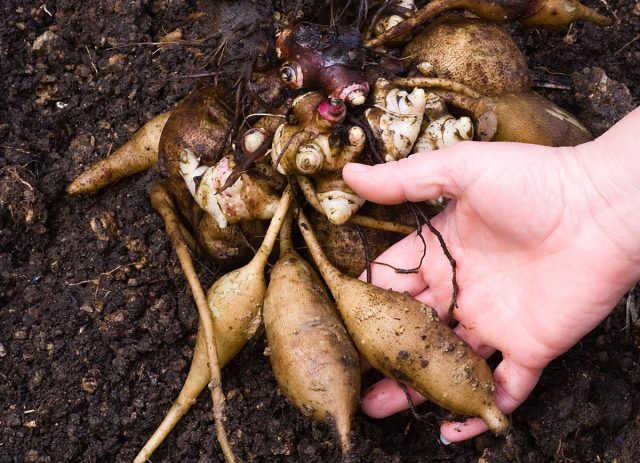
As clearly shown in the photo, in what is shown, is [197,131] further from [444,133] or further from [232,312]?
[444,133]

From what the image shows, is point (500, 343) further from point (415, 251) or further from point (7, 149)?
point (7, 149)

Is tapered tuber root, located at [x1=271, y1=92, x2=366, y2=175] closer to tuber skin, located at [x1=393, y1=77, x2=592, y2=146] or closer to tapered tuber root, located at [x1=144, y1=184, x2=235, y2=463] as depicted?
tuber skin, located at [x1=393, y1=77, x2=592, y2=146]

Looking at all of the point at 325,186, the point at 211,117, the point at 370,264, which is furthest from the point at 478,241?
the point at 211,117

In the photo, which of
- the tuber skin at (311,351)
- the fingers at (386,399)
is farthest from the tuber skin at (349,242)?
the fingers at (386,399)

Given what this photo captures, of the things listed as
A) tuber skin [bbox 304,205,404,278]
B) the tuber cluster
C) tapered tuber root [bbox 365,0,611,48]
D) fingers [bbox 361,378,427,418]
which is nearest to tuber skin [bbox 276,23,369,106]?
the tuber cluster

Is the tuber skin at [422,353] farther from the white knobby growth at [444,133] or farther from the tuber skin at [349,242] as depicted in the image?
the white knobby growth at [444,133]
